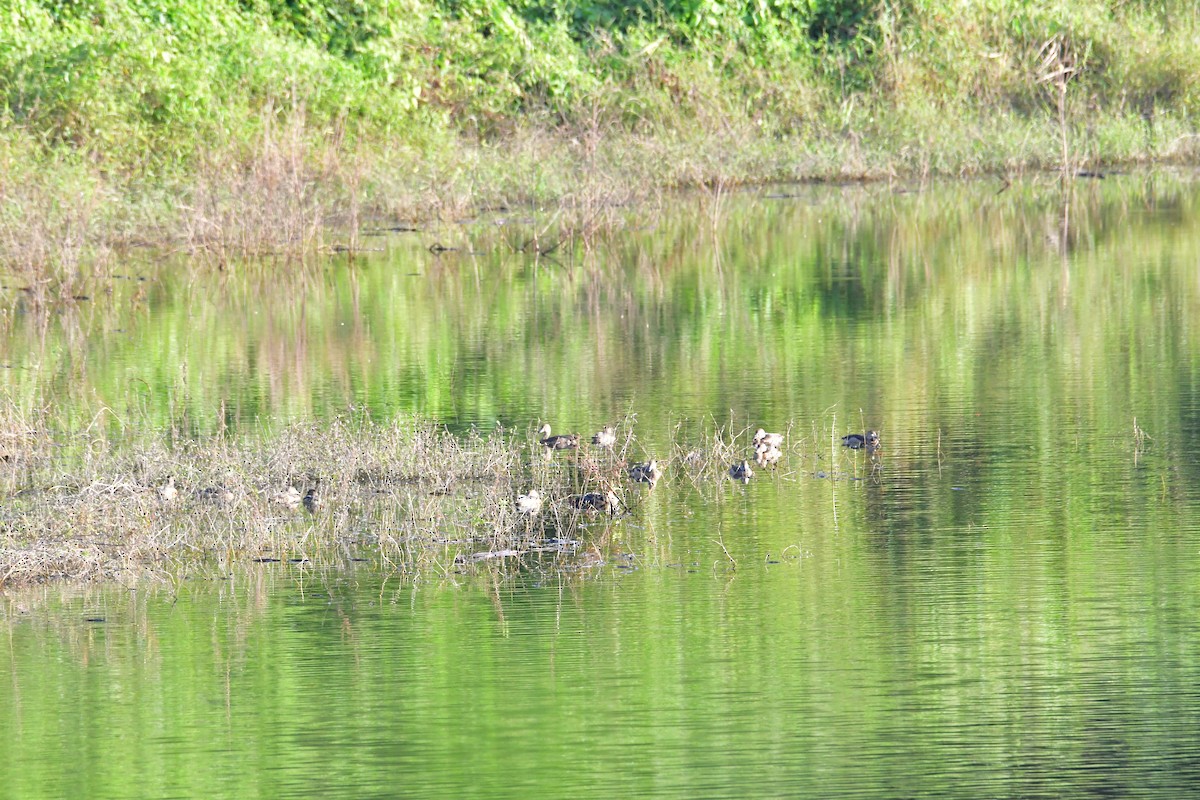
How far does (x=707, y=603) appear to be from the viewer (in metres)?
8.34

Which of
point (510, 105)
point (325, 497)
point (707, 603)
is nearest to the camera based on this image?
point (707, 603)

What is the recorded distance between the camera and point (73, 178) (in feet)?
75.8

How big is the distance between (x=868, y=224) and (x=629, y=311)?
26.4 feet

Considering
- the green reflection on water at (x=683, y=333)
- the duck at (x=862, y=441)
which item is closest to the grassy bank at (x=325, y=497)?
the duck at (x=862, y=441)

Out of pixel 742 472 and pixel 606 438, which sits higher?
pixel 606 438

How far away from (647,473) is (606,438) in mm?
468

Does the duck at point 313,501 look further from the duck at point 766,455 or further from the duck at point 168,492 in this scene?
the duck at point 766,455

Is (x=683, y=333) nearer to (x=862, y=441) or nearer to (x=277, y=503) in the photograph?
(x=862, y=441)

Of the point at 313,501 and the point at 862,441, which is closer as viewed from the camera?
the point at 313,501

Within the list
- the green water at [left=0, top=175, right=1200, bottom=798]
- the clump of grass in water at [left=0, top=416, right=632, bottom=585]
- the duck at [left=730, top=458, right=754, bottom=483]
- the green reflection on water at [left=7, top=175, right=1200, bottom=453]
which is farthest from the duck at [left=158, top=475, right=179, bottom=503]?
the duck at [left=730, top=458, right=754, bottom=483]

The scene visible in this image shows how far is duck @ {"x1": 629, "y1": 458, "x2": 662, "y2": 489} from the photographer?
10.8m

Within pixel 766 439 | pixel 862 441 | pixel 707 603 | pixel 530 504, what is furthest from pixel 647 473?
pixel 707 603

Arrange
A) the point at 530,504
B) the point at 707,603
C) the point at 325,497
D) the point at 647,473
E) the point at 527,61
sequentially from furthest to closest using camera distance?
the point at 527,61 < the point at 647,473 < the point at 325,497 < the point at 530,504 < the point at 707,603

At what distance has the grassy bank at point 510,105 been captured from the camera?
76.5 ft
